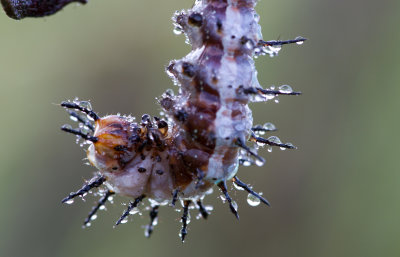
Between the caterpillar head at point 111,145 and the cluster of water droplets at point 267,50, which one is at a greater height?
the cluster of water droplets at point 267,50

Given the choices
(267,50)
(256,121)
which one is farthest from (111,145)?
(256,121)

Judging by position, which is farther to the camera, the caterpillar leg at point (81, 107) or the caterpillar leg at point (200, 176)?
the caterpillar leg at point (200, 176)

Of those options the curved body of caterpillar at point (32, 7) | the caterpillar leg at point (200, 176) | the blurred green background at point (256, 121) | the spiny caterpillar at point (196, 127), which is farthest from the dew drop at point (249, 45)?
the blurred green background at point (256, 121)

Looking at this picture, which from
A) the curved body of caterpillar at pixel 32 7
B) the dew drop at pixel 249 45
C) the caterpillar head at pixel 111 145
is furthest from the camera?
the caterpillar head at pixel 111 145

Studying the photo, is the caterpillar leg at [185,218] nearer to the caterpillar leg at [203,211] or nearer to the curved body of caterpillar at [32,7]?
the caterpillar leg at [203,211]

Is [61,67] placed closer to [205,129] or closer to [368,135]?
[368,135]

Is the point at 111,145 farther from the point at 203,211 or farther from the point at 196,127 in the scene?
the point at 203,211
